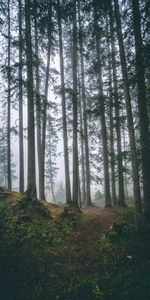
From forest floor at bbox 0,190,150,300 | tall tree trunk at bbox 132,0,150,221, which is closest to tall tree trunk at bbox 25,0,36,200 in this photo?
forest floor at bbox 0,190,150,300

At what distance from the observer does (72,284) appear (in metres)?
7.74

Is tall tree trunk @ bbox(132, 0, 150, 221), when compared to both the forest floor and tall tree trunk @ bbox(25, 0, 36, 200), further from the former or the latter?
tall tree trunk @ bbox(25, 0, 36, 200)

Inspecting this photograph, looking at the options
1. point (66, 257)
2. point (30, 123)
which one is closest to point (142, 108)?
point (30, 123)

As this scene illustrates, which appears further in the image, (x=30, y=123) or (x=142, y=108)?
(x=30, y=123)

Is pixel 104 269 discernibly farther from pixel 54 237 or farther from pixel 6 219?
pixel 6 219

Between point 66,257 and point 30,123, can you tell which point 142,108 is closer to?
point 30,123

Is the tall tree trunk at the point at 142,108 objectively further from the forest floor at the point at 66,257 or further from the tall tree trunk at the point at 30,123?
the tall tree trunk at the point at 30,123

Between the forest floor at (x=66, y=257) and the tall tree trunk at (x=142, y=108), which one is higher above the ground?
the tall tree trunk at (x=142, y=108)

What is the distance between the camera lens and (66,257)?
357 inches

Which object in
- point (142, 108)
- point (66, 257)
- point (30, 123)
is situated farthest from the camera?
point (30, 123)

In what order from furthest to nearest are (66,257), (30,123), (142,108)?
(30,123) → (142,108) → (66,257)

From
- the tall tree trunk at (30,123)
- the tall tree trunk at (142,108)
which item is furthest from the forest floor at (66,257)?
the tall tree trunk at (142,108)

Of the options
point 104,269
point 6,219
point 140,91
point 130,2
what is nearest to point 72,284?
point 104,269

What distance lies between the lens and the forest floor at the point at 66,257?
736cm
